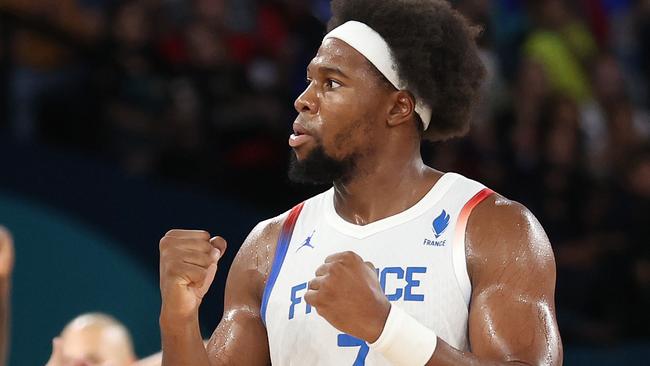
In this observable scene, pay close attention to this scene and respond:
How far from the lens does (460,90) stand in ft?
12.1

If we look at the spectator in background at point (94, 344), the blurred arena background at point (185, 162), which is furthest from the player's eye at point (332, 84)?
the blurred arena background at point (185, 162)

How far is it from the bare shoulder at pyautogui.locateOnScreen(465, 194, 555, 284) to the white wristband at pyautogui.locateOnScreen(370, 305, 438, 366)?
13.4 inches

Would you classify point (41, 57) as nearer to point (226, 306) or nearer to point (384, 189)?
point (226, 306)

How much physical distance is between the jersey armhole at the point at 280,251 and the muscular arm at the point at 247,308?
22mm

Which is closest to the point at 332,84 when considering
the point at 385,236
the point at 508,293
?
the point at 385,236

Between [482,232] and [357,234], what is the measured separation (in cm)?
38

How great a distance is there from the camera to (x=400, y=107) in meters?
3.65

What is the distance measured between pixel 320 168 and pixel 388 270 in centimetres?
35

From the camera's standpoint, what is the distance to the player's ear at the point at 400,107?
363 cm

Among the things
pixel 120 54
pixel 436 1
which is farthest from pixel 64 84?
pixel 436 1

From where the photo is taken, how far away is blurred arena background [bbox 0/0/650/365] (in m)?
6.57

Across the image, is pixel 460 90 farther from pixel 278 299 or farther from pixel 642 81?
pixel 642 81

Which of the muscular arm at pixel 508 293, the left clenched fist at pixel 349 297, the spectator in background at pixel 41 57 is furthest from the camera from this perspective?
the spectator in background at pixel 41 57

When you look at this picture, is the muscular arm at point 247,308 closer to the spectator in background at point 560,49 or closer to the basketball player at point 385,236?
the basketball player at point 385,236
